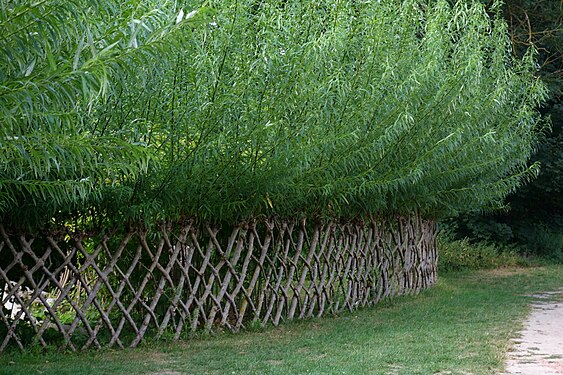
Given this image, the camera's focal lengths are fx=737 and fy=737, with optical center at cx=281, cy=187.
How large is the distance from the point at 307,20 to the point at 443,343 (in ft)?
10.0

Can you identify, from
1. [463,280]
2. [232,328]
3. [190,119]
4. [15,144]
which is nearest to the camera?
[15,144]

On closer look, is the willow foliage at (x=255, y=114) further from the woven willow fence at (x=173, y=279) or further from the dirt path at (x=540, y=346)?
the dirt path at (x=540, y=346)

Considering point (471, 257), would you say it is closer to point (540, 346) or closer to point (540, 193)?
point (540, 193)

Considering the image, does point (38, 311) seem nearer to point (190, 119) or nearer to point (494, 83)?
point (190, 119)

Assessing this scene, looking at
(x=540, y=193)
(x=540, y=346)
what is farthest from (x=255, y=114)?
(x=540, y=193)

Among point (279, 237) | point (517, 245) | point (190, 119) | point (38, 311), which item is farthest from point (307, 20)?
point (517, 245)

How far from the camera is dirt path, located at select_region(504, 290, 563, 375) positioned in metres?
5.48

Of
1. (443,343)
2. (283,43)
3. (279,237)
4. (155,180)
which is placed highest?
(283,43)

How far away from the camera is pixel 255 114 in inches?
222

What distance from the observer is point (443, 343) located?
21.5 ft

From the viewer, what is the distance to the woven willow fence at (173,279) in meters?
5.97

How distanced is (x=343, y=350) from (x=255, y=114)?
85.3 inches

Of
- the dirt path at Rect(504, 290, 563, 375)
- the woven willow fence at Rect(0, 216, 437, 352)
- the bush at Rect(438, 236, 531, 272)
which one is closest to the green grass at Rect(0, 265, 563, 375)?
the dirt path at Rect(504, 290, 563, 375)

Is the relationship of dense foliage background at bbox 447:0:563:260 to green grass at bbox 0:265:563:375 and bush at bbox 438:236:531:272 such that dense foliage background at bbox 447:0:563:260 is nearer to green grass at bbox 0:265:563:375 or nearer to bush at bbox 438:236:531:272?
bush at bbox 438:236:531:272
